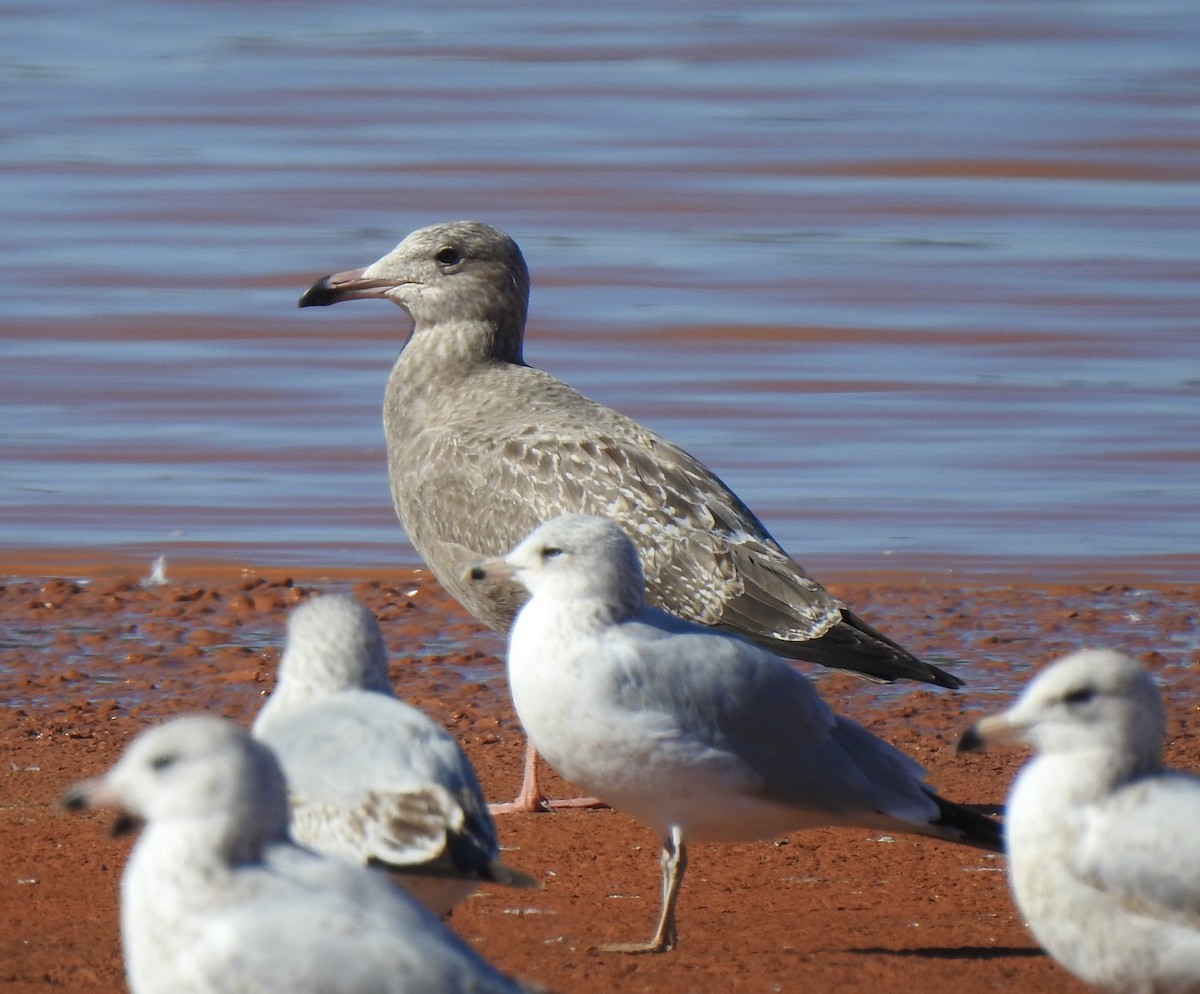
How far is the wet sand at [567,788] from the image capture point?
5.52m

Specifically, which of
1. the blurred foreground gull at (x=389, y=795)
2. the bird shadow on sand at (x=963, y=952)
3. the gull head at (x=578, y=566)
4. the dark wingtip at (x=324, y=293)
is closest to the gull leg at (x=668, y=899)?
the bird shadow on sand at (x=963, y=952)

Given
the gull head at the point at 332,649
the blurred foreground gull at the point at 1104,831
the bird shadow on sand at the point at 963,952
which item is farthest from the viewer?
the bird shadow on sand at the point at 963,952

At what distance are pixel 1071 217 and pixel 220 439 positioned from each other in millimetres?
7627

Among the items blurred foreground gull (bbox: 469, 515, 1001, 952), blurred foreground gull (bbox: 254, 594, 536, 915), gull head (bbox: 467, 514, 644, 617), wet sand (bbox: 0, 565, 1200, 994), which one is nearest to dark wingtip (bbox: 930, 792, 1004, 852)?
blurred foreground gull (bbox: 469, 515, 1001, 952)

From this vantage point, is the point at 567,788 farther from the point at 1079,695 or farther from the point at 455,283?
the point at 1079,695

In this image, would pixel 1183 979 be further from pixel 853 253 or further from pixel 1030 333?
pixel 853 253

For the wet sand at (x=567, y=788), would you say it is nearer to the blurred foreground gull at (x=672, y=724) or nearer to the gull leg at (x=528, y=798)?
the gull leg at (x=528, y=798)

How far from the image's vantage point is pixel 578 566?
5.58m

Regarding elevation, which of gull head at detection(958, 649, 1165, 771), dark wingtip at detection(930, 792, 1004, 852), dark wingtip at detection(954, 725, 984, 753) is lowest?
dark wingtip at detection(930, 792, 1004, 852)

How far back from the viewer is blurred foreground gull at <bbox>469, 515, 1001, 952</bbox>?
5.48m

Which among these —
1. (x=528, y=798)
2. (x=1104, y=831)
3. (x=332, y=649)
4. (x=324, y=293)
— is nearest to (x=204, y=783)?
(x=332, y=649)

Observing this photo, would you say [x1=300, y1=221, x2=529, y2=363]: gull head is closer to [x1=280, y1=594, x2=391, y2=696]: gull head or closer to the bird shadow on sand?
[x1=280, y1=594, x2=391, y2=696]: gull head

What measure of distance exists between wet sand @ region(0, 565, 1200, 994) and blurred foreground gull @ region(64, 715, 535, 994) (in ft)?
4.39

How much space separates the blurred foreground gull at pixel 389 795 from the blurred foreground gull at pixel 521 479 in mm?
2047
